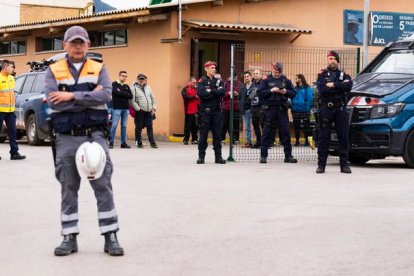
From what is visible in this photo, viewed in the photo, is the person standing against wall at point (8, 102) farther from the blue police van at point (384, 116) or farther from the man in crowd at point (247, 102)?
the blue police van at point (384, 116)

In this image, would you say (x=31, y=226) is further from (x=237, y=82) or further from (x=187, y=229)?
(x=237, y=82)

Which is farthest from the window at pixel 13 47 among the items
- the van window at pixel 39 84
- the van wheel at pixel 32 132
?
the van wheel at pixel 32 132

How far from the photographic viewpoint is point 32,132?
70.6 feet

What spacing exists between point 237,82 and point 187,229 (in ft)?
41.3

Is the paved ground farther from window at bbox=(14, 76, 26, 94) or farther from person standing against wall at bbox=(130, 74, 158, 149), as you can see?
window at bbox=(14, 76, 26, 94)

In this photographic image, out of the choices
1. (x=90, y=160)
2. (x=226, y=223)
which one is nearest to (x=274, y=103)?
(x=226, y=223)

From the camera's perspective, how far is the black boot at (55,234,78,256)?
280 inches

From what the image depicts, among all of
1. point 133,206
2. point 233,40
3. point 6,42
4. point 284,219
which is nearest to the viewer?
point 284,219

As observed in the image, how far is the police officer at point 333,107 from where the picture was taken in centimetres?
Result: 1380

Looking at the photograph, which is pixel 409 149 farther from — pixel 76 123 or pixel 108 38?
pixel 108 38

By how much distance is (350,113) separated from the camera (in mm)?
14836

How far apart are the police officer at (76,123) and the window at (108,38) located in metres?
18.6

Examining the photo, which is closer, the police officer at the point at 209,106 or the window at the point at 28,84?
the police officer at the point at 209,106

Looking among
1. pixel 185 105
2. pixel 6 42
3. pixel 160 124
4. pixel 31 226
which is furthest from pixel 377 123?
pixel 6 42
